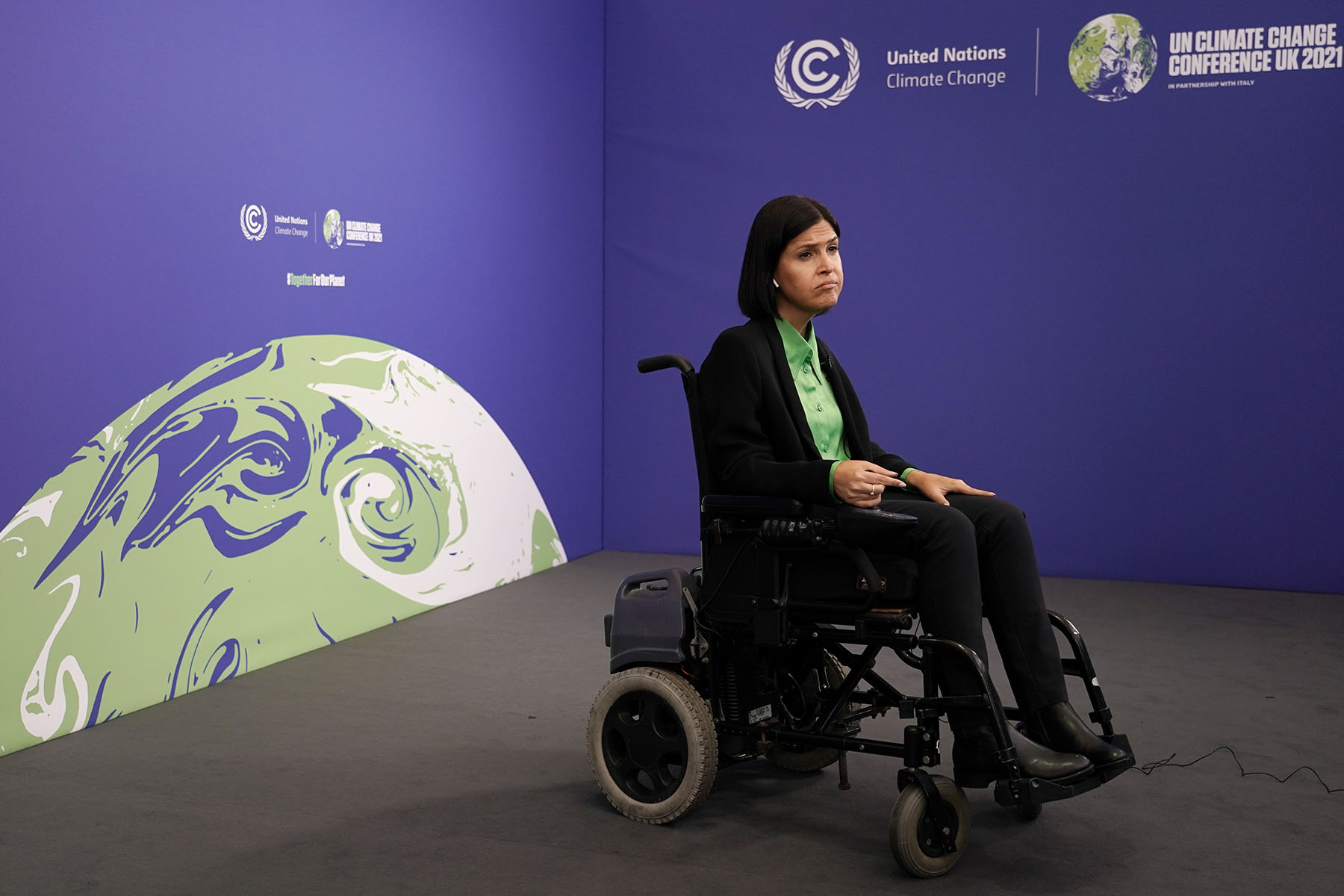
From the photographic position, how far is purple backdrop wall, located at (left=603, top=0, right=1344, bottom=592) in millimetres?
4750

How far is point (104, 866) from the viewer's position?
7.32 feet

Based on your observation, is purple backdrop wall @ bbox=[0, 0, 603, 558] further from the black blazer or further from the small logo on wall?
the black blazer

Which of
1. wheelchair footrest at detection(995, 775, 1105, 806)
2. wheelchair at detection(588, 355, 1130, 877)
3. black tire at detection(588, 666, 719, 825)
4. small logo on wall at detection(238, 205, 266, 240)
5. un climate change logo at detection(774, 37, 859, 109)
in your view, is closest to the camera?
wheelchair footrest at detection(995, 775, 1105, 806)

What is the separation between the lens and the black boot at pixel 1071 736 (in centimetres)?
217

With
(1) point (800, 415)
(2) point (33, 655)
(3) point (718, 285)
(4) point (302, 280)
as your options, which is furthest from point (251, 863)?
(3) point (718, 285)

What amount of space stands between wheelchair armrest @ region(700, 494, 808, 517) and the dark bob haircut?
0.37 meters

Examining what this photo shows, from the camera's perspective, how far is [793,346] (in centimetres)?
250

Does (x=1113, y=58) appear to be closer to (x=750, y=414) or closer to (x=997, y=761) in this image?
(x=750, y=414)

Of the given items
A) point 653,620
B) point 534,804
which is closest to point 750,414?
point 653,620

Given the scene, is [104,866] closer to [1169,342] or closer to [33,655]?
[33,655]

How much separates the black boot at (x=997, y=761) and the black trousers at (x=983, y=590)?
0.05 m

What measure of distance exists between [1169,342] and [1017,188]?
815 millimetres

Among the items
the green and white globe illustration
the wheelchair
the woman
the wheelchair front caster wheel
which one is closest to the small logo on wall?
the wheelchair

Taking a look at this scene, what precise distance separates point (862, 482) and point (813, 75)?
11.3ft
